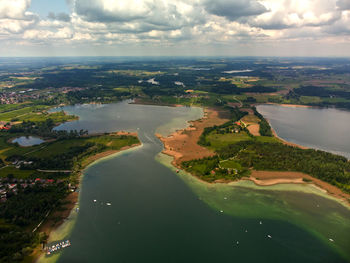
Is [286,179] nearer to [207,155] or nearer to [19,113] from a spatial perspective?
[207,155]

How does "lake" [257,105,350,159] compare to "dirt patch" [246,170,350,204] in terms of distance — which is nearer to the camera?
"dirt patch" [246,170,350,204]

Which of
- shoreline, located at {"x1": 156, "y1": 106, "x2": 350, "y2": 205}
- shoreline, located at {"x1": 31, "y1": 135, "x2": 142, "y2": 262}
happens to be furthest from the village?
shoreline, located at {"x1": 156, "y1": 106, "x2": 350, "y2": 205}

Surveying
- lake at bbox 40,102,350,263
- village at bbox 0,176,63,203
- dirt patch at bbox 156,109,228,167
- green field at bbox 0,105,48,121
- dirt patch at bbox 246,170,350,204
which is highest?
green field at bbox 0,105,48,121

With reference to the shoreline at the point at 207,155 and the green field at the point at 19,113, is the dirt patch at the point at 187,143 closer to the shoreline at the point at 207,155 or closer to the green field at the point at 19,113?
the shoreline at the point at 207,155

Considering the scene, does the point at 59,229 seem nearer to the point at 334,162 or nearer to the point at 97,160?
the point at 97,160

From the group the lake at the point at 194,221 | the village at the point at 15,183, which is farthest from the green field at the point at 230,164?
the village at the point at 15,183

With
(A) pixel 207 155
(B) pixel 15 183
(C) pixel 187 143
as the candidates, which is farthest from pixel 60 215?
(C) pixel 187 143

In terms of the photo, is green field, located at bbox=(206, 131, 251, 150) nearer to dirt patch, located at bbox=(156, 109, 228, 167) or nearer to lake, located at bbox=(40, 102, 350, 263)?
dirt patch, located at bbox=(156, 109, 228, 167)

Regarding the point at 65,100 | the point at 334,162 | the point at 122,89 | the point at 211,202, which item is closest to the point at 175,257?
the point at 211,202
